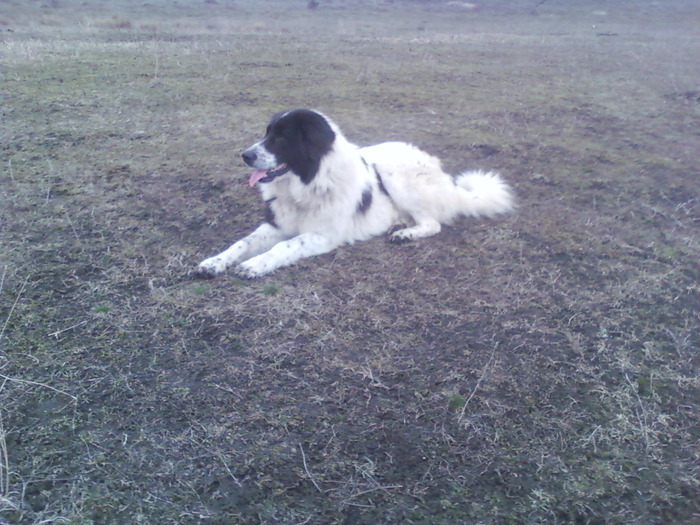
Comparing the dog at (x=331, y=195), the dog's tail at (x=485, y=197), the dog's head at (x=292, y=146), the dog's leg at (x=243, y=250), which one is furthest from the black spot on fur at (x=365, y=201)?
the dog's tail at (x=485, y=197)

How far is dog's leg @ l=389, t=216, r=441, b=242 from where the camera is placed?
4047 mm

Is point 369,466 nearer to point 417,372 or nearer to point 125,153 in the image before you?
point 417,372

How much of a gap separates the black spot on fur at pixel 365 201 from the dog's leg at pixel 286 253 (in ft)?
1.20

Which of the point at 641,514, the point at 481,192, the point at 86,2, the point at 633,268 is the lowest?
the point at 641,514

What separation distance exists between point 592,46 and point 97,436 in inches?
570

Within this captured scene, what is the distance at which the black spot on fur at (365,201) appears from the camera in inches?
158

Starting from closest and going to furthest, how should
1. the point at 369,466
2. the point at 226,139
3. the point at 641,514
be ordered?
the point at 641,514, the point at 369,466, the point at 226,139

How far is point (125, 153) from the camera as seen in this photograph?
525 centimetres

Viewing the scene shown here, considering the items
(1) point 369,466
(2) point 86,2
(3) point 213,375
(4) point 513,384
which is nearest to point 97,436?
(3) point 213,375

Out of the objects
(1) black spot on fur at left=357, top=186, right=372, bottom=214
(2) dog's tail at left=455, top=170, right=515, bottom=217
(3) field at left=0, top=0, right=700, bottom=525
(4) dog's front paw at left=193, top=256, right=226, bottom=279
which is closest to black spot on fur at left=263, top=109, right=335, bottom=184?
(1) black spot on fur at left=357, top=186, right=372, bottom=214

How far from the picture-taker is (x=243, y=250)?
Answer: 3.65m

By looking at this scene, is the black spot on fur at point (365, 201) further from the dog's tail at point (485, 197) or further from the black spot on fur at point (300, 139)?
the dog's tail at point (485, 197)

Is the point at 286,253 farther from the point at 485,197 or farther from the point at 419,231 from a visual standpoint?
the point at 485,197

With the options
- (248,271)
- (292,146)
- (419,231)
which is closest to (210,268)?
(248,271)
